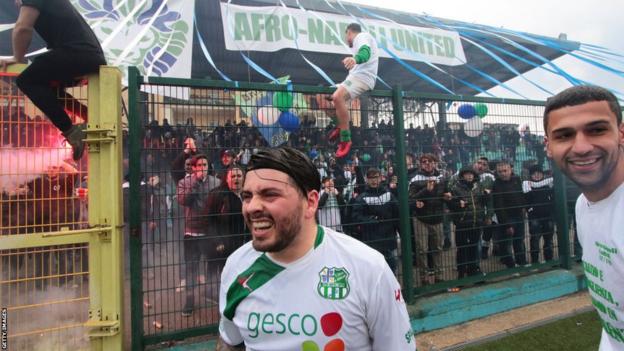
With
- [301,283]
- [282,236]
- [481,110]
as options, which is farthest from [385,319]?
[481,110]

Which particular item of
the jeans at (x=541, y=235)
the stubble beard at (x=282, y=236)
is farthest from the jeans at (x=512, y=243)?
the stubble beard at (x=282, y=236)

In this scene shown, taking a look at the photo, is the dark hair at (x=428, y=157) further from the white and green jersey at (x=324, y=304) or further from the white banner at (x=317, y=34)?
the white banner at (x=317, y=34)

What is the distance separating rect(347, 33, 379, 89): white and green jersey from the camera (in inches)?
183

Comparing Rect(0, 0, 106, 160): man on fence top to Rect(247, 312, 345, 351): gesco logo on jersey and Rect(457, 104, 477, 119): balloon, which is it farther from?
Rect(457, 104, 477, 119): balloon

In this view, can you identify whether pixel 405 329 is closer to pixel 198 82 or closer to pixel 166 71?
pixel 198 82

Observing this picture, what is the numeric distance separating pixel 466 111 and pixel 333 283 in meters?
3.84

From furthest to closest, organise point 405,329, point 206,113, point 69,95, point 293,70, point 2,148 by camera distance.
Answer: point 293,70 < point 206,113 < point 69,95 < point 2,148 < point 405,329

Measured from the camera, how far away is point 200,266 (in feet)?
11.8

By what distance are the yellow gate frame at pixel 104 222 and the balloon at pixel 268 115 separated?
138 centimetres

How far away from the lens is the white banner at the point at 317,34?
418 inches

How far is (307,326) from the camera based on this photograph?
1647 mm

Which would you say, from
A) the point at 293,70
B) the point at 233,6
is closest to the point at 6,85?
the point at 233,6

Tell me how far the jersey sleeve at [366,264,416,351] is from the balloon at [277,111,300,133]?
245cm

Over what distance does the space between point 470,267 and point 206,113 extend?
3844 mm
